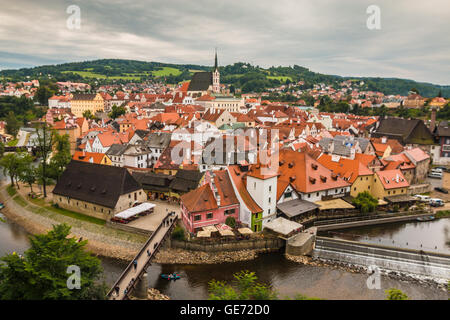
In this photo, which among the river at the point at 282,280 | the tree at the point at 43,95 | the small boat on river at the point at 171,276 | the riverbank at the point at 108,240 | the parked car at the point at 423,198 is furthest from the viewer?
the tree at the point at 43,95

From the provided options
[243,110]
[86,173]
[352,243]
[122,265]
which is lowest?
[122,265]

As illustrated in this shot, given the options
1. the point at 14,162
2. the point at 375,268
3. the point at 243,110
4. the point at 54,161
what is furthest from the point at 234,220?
the point at 243,110

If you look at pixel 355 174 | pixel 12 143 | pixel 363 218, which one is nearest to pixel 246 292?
pixel 363 218

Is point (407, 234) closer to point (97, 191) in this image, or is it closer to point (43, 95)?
point (97, 191)

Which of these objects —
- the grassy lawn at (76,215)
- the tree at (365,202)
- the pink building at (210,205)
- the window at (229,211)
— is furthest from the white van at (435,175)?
the grassy lawn at (76,215)

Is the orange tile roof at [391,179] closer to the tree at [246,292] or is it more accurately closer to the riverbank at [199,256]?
the riverbank at [199,256]

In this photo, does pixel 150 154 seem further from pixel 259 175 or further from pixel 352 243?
pixel 352 243
